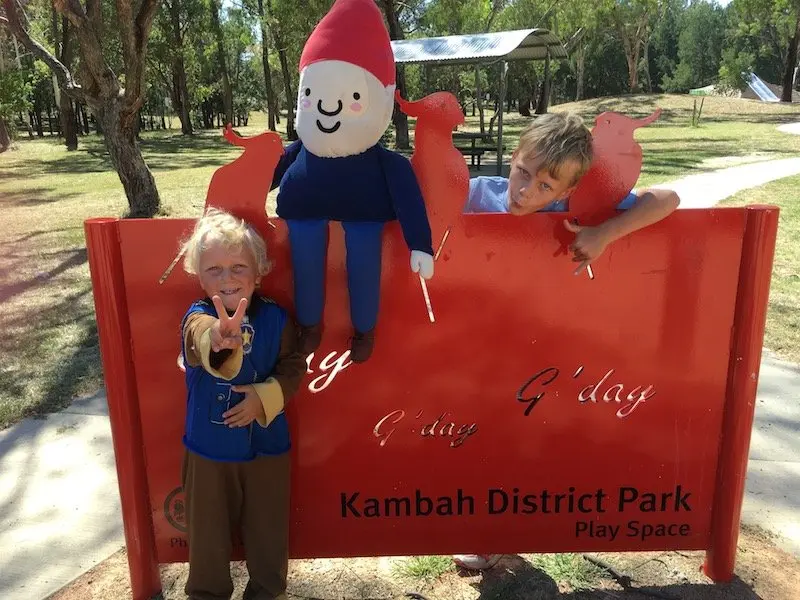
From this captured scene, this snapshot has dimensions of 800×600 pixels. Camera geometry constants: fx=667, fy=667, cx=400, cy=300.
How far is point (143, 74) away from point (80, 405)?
5441mm

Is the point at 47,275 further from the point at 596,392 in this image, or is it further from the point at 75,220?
A: the point at 596,392

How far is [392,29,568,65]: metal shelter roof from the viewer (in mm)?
11508

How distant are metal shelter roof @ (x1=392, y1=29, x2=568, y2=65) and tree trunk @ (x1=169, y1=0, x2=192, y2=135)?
59.1 feet

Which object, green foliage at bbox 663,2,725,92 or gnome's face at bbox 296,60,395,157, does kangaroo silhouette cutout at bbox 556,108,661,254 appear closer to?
gnome's face at bbox 296,60,395,157

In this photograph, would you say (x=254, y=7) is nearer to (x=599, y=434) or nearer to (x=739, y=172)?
(x=739, y=172)

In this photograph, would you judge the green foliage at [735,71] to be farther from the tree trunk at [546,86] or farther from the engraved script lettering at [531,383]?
the engraved script lettering at [531,383]

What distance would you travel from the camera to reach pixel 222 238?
1641mm

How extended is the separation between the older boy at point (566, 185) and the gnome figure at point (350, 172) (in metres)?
0.30

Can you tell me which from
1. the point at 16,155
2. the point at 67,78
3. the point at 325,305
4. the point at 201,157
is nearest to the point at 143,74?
the point at 67,78

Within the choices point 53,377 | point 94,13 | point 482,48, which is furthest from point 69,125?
point 53,377

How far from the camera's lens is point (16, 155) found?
20.7 metres

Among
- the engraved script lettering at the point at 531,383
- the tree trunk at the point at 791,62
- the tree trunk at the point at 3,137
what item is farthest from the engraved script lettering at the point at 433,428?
the tree trunk at the point at 791,62

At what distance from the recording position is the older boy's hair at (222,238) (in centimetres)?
165

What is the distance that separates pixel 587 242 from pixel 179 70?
107 feet
